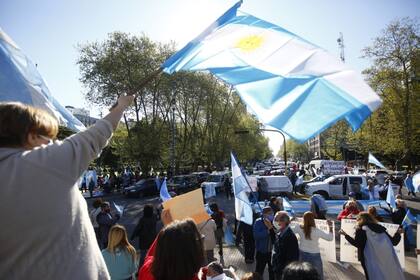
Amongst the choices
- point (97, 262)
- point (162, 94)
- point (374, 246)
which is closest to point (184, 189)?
point (162, 94)

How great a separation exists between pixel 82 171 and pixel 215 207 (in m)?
8.27

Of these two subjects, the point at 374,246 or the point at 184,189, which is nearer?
the point at 374,246

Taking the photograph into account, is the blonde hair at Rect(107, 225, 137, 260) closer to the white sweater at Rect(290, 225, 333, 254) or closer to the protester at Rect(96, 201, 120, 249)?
the white sweater at Rect(290, 225, 333, 254)

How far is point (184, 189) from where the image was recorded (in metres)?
30.1

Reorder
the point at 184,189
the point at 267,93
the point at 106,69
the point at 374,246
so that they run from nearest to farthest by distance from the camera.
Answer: the point at 267,93 < the point at 374,246 < the point at 184,189 < the point at 106,69

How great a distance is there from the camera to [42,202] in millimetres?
1453

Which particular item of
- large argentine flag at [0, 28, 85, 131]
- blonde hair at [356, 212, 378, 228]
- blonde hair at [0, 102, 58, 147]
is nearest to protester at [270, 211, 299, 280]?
Result: blonde hair at [356, 212, 378, 228]

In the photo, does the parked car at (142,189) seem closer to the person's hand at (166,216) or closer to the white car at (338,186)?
the white car at (338,186)

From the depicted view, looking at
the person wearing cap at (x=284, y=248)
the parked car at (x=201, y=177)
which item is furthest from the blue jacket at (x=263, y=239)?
the parked car at (x=201, y=177)

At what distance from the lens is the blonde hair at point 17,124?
5.10ft

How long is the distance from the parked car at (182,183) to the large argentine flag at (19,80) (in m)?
24.3

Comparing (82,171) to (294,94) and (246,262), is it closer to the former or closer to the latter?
(294,94)

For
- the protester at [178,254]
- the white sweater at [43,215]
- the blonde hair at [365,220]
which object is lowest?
the blonde hair at [365,220]

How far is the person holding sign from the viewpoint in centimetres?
528
